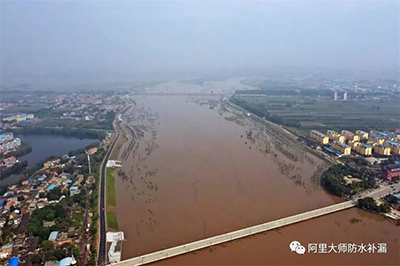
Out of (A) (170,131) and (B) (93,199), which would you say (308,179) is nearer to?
(B) (93,199)

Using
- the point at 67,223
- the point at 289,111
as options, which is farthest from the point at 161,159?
the point at 289,111

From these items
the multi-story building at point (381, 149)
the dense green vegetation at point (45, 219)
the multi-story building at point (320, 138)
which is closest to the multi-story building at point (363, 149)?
the multi-story building at point (381, 149)

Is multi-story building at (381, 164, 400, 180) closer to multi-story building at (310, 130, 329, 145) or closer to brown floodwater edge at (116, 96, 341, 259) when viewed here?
brown floodwater edge at (116, 96, 341, 259)

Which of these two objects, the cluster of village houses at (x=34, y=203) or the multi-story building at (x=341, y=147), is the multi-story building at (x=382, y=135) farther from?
the cluster of village houses at (x=34, y=203)

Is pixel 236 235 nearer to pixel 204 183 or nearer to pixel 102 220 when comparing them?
pixel 204 183

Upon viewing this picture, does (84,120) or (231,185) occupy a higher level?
(84,120)

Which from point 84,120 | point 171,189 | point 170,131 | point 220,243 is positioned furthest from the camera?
point 84,120

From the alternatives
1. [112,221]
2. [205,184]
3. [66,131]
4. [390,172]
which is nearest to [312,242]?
[205,184]

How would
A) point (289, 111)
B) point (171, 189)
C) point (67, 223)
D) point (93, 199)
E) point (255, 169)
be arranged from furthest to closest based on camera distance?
point (289, 111) → point (255, 169) → point (171, 189) → point (93, 199) → point (67, 223)
